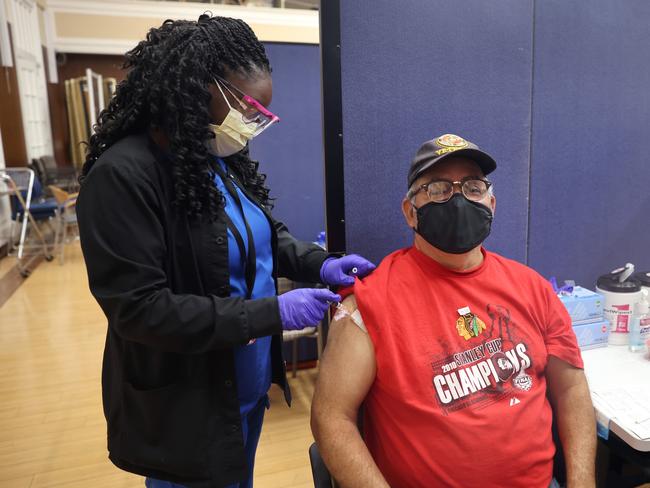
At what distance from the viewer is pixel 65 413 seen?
2742mm

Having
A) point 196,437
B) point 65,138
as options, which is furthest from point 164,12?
point 196,437

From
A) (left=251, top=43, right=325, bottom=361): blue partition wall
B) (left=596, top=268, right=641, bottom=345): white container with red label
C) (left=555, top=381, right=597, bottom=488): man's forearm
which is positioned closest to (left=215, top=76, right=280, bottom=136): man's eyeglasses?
(left=555, top=381, right=597, bottom=488): man's forearm

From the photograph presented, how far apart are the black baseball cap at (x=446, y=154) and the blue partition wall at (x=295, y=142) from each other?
181cm

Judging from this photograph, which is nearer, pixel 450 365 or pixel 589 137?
pixel 450 365

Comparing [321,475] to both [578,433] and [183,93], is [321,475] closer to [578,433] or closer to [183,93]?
[578,433]

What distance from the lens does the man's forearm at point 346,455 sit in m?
1.11

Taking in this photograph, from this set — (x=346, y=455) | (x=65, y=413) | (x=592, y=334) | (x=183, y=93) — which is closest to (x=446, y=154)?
(x=183, y=93)

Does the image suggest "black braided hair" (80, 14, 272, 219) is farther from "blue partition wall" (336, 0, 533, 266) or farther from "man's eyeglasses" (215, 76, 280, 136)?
"blue partition wall" (336, 0, 533, 266)

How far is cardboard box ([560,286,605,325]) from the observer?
1.61m

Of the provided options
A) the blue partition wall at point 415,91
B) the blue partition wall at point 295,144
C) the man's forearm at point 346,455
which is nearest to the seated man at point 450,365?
the man's forearm at point 346,455

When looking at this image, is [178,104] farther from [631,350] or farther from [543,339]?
[631,350]

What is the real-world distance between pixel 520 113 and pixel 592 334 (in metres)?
0.75

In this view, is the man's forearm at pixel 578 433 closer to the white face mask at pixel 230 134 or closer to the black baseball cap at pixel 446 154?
the black baseball cap at pixel 446 154

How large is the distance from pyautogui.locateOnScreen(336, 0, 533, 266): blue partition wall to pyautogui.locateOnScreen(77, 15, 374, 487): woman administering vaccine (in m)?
0.33
